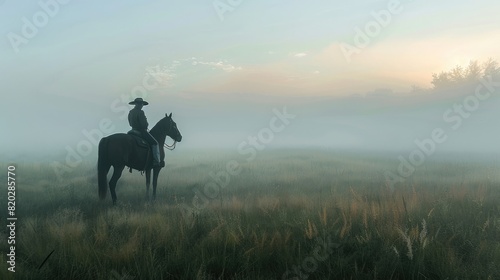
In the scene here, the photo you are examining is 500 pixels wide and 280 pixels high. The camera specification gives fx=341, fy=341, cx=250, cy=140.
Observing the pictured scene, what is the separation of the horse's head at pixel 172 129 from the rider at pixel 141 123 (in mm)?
681

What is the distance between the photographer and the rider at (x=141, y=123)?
902cm

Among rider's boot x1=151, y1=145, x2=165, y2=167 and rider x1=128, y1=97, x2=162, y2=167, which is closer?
rider x1=128, y1=97, x2=162, y2=167

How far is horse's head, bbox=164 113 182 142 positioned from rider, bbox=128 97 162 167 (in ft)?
2.24

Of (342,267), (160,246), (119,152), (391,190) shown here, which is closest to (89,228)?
(160,246)

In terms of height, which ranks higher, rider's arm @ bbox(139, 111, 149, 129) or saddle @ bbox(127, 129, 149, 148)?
rider's arm @ bbox(139, 111, 149, 129)

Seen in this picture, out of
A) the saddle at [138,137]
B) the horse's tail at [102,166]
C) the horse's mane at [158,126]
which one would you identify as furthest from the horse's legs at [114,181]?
the horse's mane at [158,126]

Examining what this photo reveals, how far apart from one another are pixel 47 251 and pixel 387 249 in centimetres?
450

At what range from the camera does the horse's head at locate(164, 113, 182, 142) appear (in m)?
9.92

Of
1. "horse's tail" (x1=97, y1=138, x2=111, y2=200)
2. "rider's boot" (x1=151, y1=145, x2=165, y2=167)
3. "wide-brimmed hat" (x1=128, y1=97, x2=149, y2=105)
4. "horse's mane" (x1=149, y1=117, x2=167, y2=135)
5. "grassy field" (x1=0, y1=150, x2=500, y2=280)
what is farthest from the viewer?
"horse's mane" (x1=149, y1=117, x2=167, y2=135)

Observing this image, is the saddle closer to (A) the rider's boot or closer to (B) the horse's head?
(A) the rider's boot

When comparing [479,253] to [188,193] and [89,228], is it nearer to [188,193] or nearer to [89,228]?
[89,228]

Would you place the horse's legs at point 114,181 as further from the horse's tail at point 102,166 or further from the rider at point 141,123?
the rider at point 141,123

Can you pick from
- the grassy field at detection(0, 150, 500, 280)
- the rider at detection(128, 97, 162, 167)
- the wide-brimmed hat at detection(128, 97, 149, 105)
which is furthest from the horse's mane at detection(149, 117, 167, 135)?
the grassy field at detection(0, 150, 500, 280)

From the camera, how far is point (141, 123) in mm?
9055
